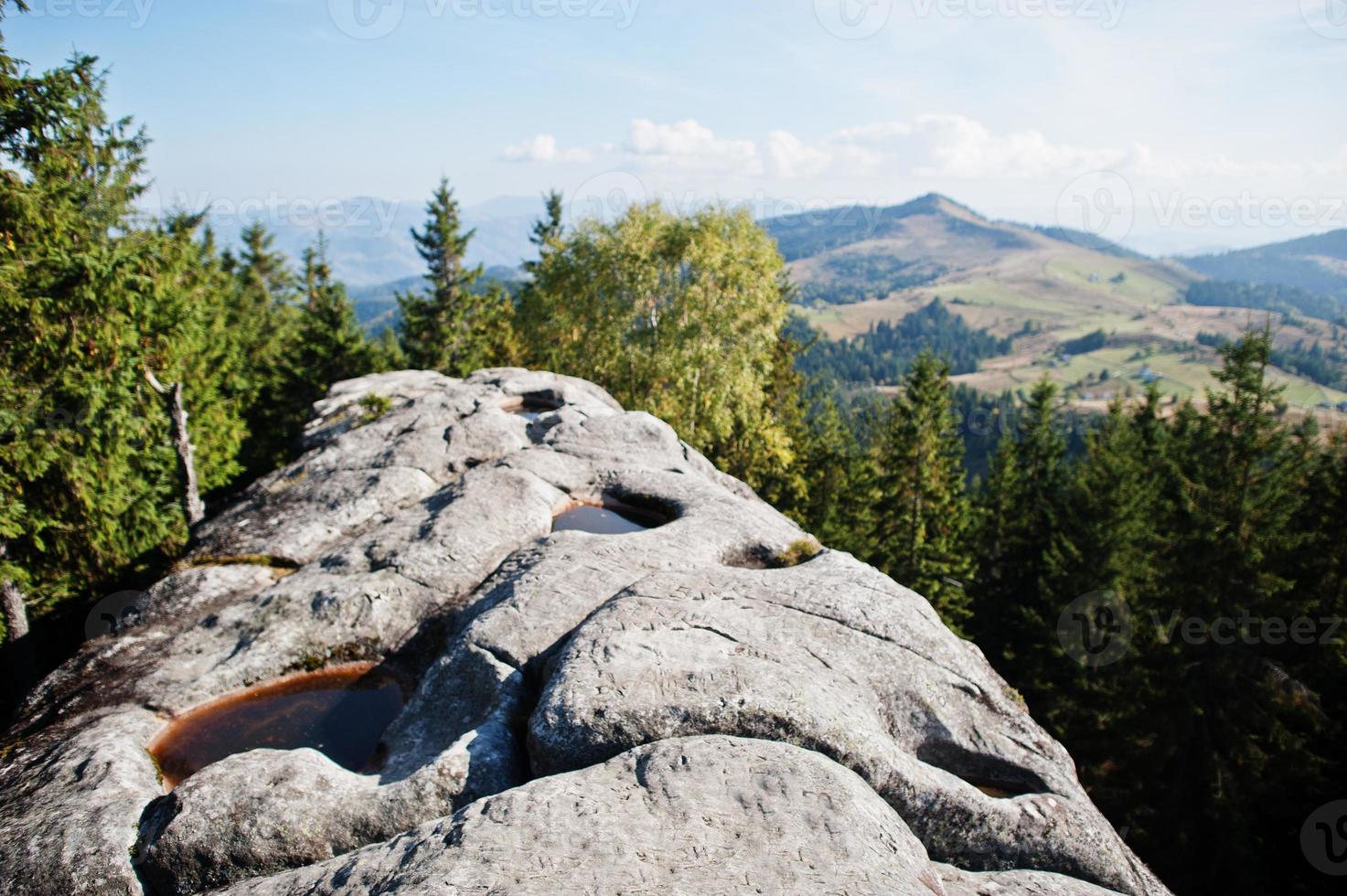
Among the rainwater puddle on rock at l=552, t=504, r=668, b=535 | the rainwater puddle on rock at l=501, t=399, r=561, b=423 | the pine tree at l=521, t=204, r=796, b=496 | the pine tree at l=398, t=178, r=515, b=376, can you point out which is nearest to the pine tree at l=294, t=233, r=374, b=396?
the pine tree at l=398, t=178, r=515, b=376

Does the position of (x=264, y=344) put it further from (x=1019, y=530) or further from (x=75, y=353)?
(x=1019, y=530)

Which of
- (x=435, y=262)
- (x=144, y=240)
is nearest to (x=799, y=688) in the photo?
(x=144, y=240)

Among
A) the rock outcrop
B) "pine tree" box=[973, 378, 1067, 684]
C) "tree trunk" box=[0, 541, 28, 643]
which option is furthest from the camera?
"pine tree" box=[973, 378, 1067, 684]

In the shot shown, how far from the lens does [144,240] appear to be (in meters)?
21.5

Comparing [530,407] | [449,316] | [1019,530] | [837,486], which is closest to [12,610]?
[530,407]

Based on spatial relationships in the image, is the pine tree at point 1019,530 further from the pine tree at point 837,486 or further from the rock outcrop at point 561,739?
the rock outcrop at point 561,739

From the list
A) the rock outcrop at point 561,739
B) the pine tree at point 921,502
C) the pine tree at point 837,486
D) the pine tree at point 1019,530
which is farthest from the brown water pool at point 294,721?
the pine tree at point 1019,530

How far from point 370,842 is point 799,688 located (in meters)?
5.77

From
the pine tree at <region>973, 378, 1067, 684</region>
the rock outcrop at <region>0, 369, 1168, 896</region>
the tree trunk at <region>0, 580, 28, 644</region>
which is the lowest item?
the pine tree at <region>973, 378, 1067, 684</region>

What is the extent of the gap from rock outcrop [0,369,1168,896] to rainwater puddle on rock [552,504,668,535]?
4.23ft

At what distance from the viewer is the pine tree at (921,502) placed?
141 ft

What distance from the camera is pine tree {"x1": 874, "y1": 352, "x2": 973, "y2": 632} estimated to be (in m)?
43.0

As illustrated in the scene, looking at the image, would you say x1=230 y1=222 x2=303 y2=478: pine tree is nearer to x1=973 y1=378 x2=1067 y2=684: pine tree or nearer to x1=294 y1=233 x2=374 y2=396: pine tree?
x1=294 y1=233 x2=374 y2=396: pine tree

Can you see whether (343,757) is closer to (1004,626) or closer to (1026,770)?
(1026,770)
